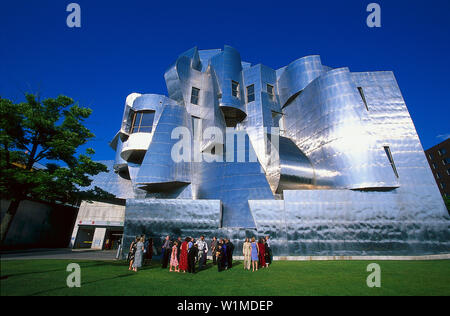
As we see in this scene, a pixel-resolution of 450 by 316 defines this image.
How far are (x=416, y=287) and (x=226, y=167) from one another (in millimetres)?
15634

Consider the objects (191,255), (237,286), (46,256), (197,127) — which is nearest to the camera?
(237,286)

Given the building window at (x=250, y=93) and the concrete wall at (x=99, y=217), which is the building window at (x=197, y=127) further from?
the concrete wall at (x=99, y=217)

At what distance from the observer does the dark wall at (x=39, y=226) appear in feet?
82.6

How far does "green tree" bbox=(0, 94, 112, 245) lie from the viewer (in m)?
14.1

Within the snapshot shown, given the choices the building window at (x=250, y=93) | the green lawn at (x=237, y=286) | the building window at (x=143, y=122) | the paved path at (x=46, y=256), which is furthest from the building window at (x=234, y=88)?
the green lawn at (x=237, y=286)

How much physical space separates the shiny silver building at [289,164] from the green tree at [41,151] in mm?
5540

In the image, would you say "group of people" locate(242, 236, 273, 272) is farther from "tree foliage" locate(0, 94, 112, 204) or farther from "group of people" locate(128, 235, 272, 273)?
"tree foliage" locate(0, 94, 112, 204)

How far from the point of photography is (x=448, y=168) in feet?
177

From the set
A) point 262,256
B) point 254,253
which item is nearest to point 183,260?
point 254,253

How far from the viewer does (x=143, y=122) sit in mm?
27516

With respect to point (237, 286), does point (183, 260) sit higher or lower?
higher

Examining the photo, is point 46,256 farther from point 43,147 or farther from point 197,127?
point 197,127

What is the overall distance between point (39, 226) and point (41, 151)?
19.3m

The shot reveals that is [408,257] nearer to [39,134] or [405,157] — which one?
[405,157]
